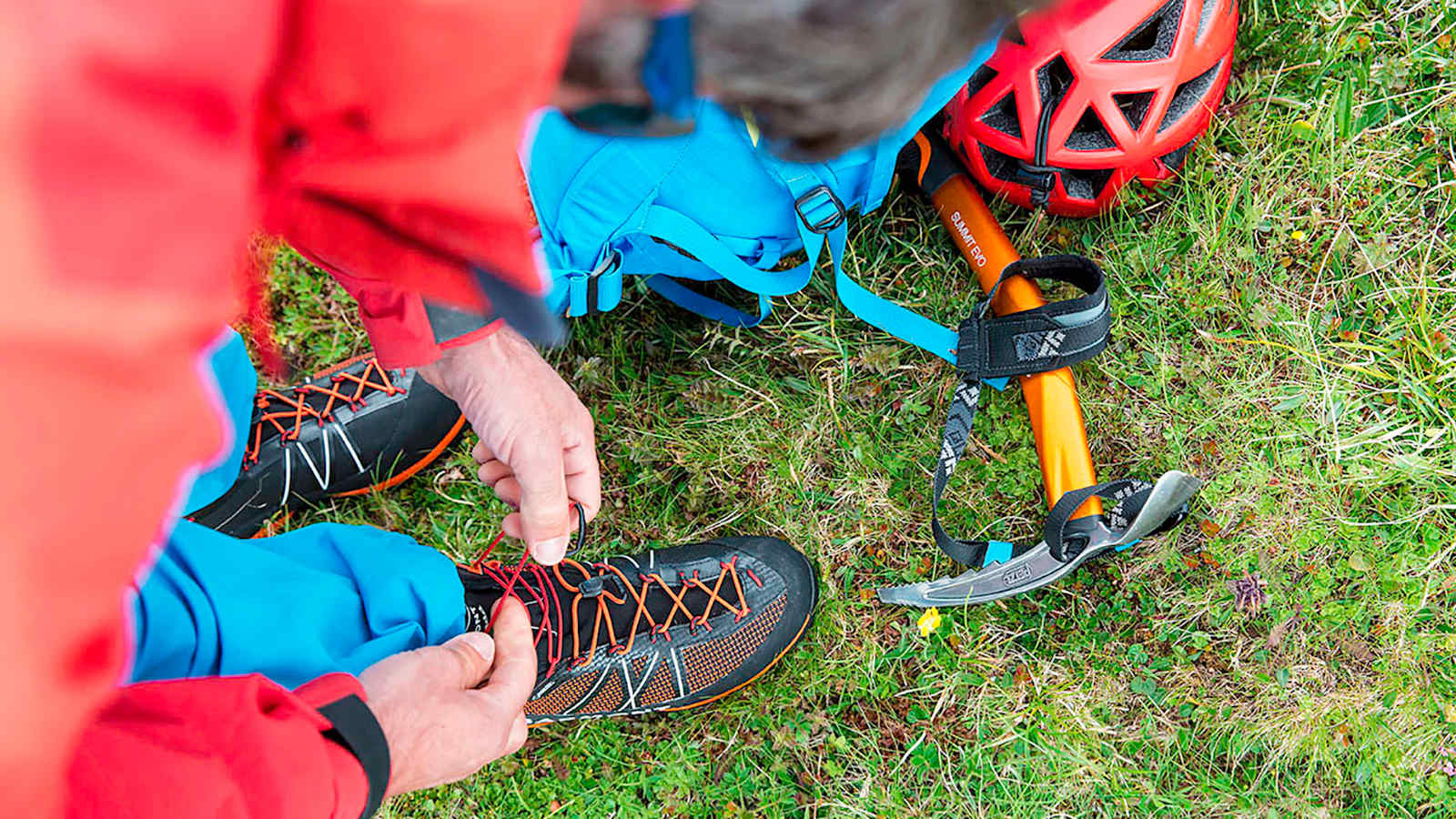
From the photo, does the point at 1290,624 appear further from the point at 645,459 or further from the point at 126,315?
the point at 126,315

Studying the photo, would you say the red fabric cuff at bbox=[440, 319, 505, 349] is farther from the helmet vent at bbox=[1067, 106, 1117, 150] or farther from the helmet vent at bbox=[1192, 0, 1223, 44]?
the helmet vent at bbox=[1192, 0, 1223, 44]

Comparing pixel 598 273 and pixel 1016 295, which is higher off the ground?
pixel 598 273

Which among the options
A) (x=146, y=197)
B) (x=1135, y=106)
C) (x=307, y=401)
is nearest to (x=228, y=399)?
(x=307, y=401)

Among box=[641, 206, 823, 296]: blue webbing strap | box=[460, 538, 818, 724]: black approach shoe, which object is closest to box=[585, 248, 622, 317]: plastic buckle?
box=[641, 206, 823, 296]: blue webbing strap

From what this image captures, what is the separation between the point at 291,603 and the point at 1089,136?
7.49 feet

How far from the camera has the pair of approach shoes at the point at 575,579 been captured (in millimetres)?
2387

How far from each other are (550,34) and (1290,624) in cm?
265

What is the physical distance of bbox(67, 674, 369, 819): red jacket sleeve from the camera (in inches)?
41.0

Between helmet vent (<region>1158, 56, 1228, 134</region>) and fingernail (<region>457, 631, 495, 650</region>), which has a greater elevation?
helmet vent (<region>1158, 56, 1228, 134</region>)

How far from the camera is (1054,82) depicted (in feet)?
7.57

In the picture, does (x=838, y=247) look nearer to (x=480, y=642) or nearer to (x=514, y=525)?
(x=514, y=525)

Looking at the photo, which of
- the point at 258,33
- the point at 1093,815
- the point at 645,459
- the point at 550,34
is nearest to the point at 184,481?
the point at 258,33

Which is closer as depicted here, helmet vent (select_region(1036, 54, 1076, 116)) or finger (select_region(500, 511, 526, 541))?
finger (select_region(500, 511, 526, 541))

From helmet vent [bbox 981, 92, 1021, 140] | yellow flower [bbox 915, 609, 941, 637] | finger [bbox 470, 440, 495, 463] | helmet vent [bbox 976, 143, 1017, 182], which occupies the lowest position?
yellow flower [bbox 915, 609, 941, 637]
